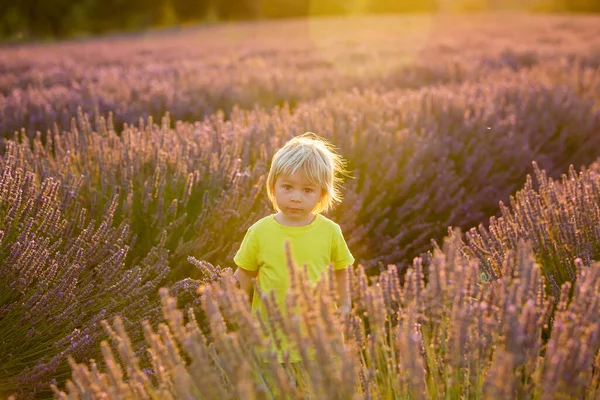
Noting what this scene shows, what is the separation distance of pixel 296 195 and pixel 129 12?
116 feet

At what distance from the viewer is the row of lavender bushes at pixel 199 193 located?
2.17 m

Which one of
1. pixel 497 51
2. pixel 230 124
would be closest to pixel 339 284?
pixel 230 124

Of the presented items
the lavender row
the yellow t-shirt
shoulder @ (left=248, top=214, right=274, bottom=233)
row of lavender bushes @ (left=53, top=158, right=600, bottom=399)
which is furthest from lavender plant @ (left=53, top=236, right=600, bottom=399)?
the lavender row

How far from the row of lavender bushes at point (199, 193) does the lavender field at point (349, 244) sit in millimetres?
14

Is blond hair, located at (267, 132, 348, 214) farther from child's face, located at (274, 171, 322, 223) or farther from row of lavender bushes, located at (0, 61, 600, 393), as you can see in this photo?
row of lavender bushes, located at (0, 61, 600, 393)

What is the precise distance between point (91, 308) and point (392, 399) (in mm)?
1199

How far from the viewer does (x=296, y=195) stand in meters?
2.09

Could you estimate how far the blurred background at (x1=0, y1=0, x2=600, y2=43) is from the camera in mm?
30378

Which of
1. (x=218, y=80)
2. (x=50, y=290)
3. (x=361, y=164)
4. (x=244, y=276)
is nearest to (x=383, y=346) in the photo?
(x=244, y=276)

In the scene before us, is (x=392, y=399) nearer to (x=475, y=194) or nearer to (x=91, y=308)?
(x=91, y=308)

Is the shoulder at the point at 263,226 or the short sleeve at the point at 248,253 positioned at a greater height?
the shoulder at the point at 263,226

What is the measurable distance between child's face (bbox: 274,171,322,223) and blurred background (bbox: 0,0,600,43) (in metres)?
26.2

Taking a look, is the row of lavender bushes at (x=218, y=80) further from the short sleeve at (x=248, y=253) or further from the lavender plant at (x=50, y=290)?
the short sleeve at (x=248, y=253)

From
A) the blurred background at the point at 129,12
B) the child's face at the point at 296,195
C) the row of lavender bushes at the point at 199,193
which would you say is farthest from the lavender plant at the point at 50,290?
the blurred background at the point at 129,12
